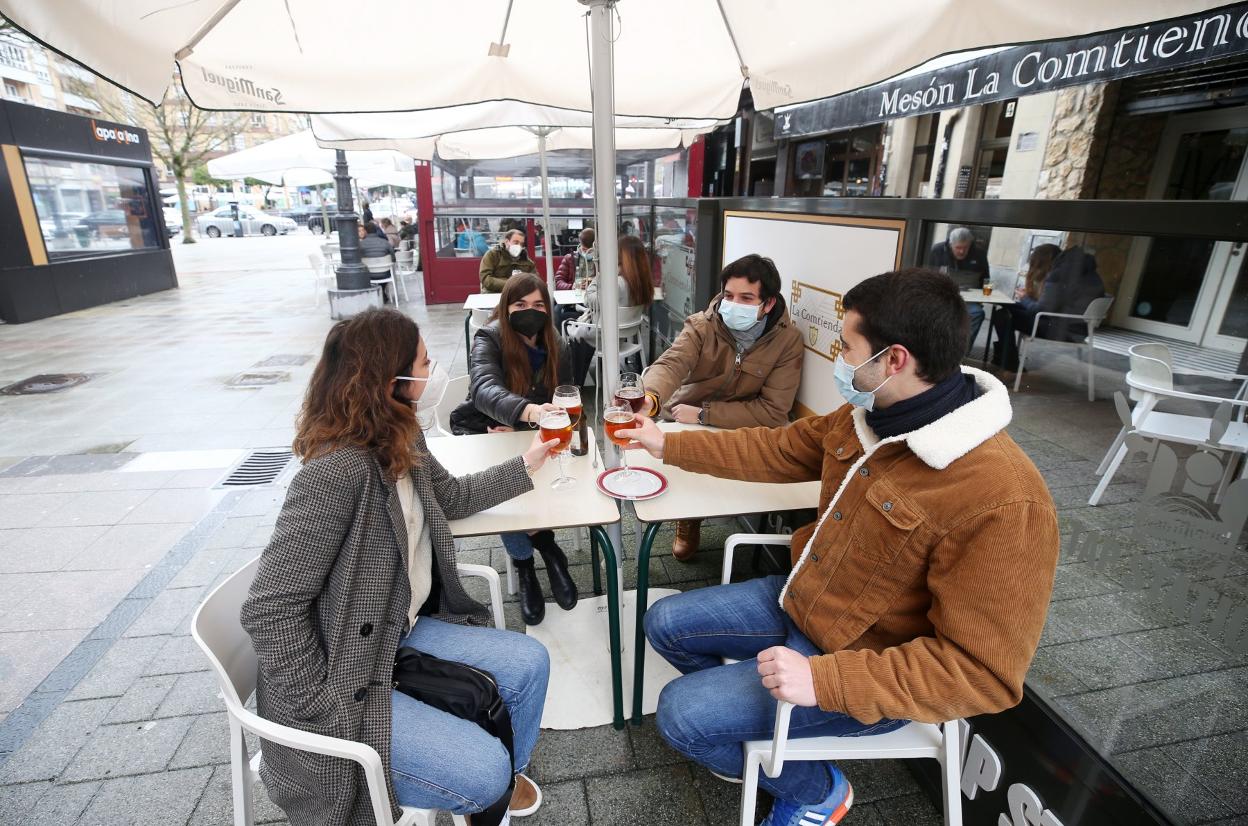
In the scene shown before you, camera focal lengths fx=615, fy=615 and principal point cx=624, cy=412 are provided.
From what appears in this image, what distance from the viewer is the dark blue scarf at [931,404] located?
5.10 ft

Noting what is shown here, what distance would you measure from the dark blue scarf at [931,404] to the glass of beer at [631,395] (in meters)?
0.92

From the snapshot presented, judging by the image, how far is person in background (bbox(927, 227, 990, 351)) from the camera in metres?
2.11

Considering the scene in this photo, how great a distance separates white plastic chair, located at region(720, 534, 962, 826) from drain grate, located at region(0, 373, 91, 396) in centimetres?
808

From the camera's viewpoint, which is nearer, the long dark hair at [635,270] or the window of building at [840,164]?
the long dark hair at [635,270]

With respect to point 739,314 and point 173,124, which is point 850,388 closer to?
point 739,314

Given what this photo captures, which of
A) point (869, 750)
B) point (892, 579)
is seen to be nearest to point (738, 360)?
point (892, 579)

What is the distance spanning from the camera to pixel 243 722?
1484 mm

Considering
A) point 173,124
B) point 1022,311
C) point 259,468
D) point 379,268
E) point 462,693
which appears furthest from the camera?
point 173,124

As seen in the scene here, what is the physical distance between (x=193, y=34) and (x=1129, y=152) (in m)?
8.59

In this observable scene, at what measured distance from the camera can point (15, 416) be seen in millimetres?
5789

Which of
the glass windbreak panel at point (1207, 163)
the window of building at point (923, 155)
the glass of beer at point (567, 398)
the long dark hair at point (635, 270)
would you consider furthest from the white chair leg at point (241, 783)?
the window of building at point (923, 155)

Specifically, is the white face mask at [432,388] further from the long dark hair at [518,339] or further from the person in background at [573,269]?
the person in background at [573,269]

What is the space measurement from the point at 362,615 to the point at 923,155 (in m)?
10.5

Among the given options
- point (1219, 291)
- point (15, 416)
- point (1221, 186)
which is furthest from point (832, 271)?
point (15, 416)
